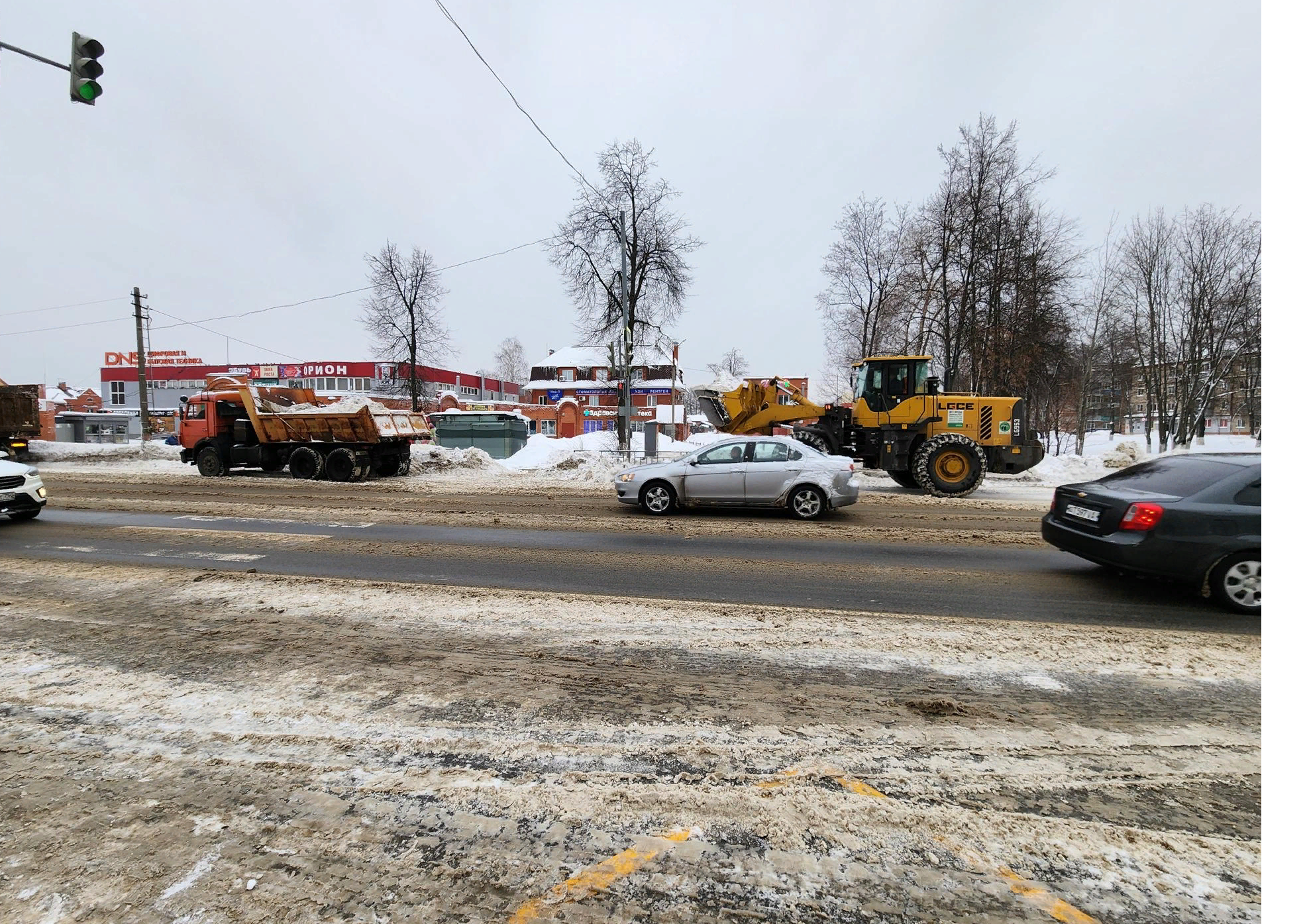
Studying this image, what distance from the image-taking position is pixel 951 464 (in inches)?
559

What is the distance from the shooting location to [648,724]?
11.3ft

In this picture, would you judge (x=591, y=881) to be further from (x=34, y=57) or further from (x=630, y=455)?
(x=630, y=455)

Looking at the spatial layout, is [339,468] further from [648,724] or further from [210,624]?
[648,724]

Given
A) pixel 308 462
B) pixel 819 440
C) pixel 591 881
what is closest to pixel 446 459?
pixel 308 462

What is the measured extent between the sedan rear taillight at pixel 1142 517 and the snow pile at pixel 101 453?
29854 mm

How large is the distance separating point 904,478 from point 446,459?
15.0 meters

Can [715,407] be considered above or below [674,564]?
above

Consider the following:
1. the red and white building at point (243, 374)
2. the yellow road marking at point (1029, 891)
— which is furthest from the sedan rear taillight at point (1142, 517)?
the red and white building at point (243, 374)

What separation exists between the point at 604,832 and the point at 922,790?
1.51 metres

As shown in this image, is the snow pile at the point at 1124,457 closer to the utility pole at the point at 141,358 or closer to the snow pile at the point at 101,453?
the snow pile at the point at 101,453

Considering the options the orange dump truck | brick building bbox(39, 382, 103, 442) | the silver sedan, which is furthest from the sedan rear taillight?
brick building bbox(39, 382, 103, 442)

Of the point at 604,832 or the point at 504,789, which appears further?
the point at 504,789

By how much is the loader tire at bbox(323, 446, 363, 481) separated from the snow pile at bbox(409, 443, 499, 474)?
3154mm
